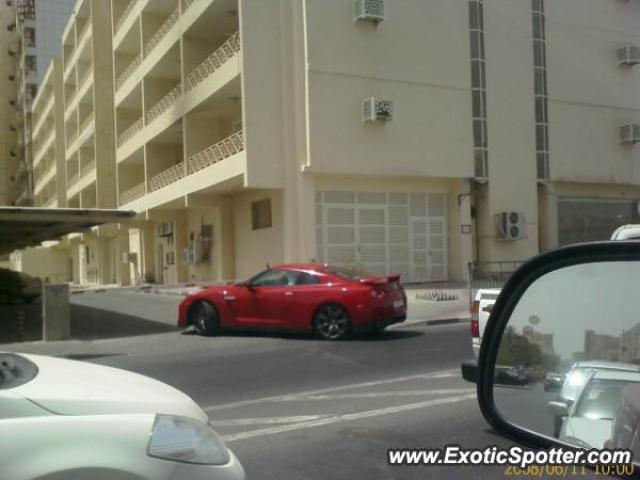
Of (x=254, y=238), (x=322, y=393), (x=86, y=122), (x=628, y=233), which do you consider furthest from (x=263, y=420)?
(x=86, y=122)

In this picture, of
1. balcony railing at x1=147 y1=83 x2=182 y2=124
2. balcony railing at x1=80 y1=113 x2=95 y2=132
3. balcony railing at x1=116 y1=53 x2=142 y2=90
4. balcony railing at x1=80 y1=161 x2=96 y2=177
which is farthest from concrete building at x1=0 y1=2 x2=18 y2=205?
balcony railing at x1=147 y1=83 x2=182 y2=124

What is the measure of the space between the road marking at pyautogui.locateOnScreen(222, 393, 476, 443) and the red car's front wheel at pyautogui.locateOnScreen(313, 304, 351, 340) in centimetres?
495

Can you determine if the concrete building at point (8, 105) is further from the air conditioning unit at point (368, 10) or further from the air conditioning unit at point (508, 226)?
the air conditioning unit at point (508, 226)

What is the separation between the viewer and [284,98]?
22.2 m

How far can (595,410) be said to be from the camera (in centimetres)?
222

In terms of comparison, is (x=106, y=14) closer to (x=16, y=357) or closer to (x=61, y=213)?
(x=61, y=213)

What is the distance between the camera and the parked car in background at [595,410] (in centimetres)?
210

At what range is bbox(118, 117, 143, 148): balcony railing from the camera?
3527 centimetres

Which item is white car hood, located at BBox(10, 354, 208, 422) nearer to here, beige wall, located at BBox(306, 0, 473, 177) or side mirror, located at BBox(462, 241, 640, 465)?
side mirror, located at BBox(462, 241, 640, 465)

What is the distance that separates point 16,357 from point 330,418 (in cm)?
373

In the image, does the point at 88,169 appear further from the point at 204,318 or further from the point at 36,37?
the point at 204,318

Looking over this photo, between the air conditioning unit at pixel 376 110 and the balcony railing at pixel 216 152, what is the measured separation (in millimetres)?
4035

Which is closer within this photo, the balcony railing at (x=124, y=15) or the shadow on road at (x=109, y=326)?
the shadow on road at (x=109, y=326)
